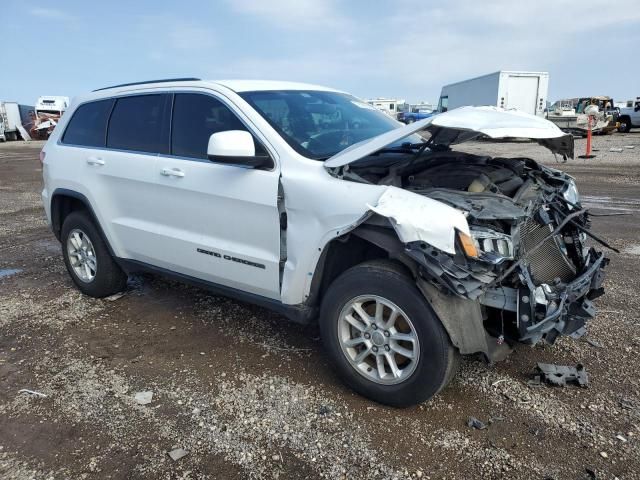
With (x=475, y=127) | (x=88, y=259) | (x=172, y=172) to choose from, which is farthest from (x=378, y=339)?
(x=88, y=259)

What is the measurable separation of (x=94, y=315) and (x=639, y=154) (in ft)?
58.8

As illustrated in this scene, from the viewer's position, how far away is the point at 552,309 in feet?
8.98

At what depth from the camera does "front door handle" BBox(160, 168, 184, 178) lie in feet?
12.2

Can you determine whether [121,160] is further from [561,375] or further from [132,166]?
[561,375]

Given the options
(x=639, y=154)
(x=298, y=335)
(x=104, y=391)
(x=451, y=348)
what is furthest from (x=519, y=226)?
(x=639, y=154)

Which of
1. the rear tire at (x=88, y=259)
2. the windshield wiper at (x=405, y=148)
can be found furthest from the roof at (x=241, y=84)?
the rear tire at (x=88, y=259)

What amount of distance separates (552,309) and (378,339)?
962mm

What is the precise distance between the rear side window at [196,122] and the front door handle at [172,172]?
5.2 inches

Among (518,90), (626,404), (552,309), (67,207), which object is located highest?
(518,90)

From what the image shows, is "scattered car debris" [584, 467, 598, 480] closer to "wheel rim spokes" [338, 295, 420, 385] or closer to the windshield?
"wheel rim spokes" [338, 295, 420, 385]

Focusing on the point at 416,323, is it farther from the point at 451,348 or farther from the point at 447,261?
the point at 447,261

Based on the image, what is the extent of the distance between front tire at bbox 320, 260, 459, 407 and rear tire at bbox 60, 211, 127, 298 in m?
2.51

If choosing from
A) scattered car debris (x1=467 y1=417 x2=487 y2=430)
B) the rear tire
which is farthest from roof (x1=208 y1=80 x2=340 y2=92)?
scattered car debris (x1=467 y1=417 x2=487 y2=430)

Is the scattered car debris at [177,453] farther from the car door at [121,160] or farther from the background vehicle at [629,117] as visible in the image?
the background vehicle at [629,117]
